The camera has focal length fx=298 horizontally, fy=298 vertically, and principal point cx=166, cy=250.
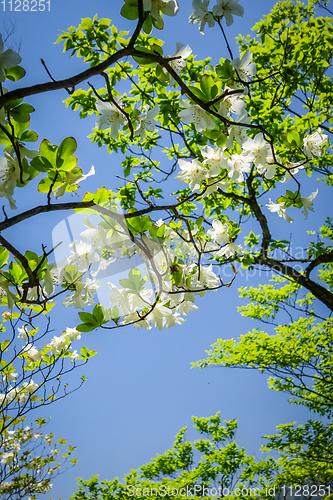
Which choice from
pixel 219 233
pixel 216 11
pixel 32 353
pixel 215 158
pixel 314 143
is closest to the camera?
pixel 216 11

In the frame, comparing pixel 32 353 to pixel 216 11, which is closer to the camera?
pixel 216 11

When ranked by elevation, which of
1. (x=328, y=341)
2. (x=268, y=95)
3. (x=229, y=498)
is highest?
(x=268, y=95)

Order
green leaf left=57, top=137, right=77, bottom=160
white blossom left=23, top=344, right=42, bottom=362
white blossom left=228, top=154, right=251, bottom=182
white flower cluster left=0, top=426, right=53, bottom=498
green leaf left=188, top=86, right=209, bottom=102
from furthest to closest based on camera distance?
white flower cluster left=0, top=426, right=53, bottom=498, white blossom left=23, top=344, right=42, bottom=362, white blossom left=228, top=154, right=251, bottom=182, green leaf left=188, top=86, right=209, bottom=102, green leaf left=57, top=137, right=77, bottom=160

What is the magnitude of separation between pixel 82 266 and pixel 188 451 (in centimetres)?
533

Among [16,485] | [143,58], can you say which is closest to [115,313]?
[143,58]

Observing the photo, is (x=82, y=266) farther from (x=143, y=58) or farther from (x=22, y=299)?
(x=143, y=58)

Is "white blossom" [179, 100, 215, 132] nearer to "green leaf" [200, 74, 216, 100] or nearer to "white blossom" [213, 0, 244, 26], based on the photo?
"green leaf" [200, 74, 216, 100]

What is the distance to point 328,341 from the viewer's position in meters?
4.08

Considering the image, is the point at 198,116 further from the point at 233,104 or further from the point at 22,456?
the point at 22,456

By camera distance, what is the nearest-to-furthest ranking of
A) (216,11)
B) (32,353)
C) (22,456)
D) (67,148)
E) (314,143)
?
(67,148), (216,11), (314,143), (32,353), (22,456)

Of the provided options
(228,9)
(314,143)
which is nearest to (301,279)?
(314,143)

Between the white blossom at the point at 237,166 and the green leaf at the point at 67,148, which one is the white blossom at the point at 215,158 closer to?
the white blossom at the point at 237,166

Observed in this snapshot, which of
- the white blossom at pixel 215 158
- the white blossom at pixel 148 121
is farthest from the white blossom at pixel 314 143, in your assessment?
the white blossom at pixel 148 121

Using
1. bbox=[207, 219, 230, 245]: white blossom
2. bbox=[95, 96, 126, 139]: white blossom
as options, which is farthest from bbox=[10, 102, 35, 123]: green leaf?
bbox=[207, 219, 230, 245]: white blossom
